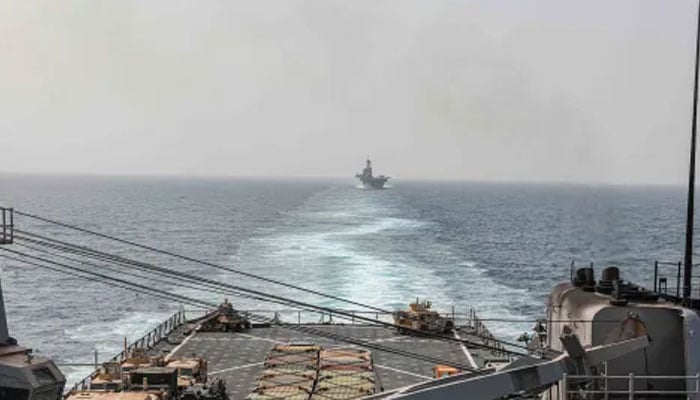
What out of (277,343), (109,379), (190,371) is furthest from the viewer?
(277,343)

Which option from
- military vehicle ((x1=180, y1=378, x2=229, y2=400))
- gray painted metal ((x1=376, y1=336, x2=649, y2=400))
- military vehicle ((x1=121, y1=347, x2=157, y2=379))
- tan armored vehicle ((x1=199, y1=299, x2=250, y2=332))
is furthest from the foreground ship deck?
gray painted metal ((x1=376, y1=336, x2=649, y2=400))

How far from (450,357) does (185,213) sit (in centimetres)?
15494

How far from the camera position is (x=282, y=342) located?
44.7m

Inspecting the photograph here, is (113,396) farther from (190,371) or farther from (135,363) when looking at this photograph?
(135,363)

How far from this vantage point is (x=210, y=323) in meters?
47.9

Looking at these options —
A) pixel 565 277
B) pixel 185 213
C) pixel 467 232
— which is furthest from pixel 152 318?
pixel 185 213

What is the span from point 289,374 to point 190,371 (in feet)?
12.9

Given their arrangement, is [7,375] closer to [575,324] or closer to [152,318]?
[575,324]

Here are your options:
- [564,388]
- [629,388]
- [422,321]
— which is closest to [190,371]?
[422,321]

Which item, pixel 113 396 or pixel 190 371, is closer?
pixel 113 396

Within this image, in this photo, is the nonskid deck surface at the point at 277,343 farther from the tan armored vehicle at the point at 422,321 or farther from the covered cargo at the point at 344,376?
the covered cargo at the point at 344,376

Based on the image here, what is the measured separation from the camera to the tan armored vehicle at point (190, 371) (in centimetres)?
3103

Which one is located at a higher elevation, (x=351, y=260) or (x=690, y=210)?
(x=690, y=210)

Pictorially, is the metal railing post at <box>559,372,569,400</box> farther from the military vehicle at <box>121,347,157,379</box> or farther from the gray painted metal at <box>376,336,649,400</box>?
the military vehicle at <box>121,347,157,379</box>
